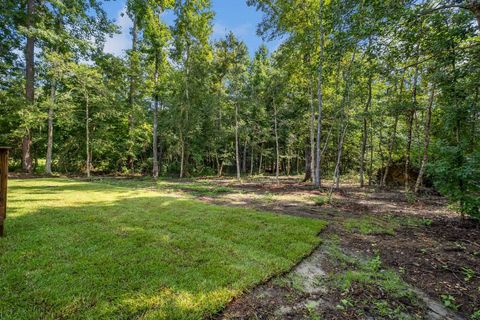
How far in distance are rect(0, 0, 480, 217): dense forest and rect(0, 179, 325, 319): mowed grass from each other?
4.79 meters

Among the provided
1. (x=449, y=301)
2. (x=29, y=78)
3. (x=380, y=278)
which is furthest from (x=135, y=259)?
(x=29, y=78)

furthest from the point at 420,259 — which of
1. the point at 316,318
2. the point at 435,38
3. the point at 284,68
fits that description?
the point at 284,68

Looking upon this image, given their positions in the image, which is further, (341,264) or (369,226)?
(369,226)

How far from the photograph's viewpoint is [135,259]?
2967 mm

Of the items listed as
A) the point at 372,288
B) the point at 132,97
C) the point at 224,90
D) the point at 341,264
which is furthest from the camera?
the point at 132,97

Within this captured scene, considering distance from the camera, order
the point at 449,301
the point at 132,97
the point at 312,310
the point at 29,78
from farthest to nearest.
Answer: the point at 132,97
the point at 29,78
the point at 449,301
the point at 312,310

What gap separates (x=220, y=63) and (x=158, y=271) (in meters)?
15.6

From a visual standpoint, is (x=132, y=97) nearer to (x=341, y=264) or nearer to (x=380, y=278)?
(x=341, y=264)

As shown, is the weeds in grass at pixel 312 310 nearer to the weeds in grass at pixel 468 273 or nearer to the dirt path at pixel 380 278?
the dirt path at pixel 380 278

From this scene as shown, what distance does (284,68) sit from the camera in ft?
43.0

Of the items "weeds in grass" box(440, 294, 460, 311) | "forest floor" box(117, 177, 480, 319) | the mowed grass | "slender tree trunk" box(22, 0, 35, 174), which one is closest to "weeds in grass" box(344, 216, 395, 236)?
"forest floor" box(117, 177, 480, 319)

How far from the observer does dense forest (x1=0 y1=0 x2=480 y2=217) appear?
18.1 feet

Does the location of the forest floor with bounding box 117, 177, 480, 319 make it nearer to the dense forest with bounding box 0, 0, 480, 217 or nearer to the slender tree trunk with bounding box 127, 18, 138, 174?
the dense forest with bounding box 0, 0, 480, 217

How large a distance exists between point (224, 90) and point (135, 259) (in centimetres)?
1635
